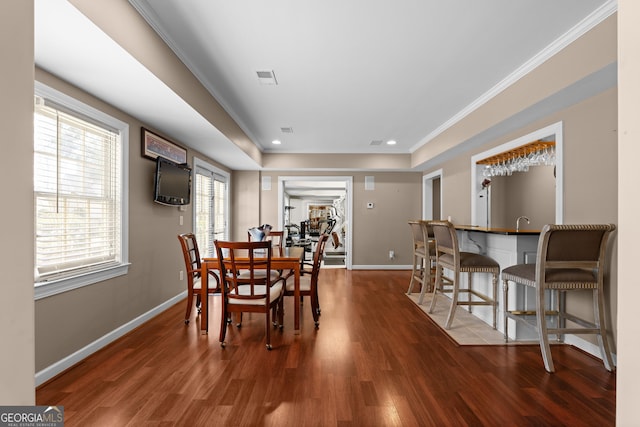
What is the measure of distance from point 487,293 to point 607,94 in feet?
7.08

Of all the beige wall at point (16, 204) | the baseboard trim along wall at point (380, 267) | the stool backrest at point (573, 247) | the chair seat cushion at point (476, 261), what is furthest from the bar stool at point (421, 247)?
the beige wall at point (16, 204)

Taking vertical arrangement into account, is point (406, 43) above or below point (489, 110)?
above

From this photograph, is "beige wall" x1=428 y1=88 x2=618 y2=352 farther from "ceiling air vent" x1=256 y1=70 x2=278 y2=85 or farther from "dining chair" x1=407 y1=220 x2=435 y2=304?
"ceiling air vent" x1=256 y1=70 x2=278 y2=85

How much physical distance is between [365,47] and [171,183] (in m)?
2.68

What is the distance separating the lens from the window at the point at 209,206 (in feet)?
16.1

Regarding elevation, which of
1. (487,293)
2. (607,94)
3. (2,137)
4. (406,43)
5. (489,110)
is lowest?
(487,293)

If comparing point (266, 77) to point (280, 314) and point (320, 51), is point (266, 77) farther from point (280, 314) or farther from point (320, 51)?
point (280, 314)

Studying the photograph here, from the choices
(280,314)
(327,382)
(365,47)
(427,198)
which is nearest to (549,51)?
(365,47)

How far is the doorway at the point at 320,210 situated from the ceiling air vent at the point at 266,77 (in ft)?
11.6

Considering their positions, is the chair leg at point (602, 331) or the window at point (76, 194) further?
the chair leg at point (602, 331)

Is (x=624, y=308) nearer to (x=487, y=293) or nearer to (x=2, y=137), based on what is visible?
(x=2, y=137)

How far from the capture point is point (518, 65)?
2.81 meters

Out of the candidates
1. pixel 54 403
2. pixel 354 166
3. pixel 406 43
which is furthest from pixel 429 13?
pixel 354 166

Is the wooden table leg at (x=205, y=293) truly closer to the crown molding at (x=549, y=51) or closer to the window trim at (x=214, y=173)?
the window trim at (x=214, y=173)
